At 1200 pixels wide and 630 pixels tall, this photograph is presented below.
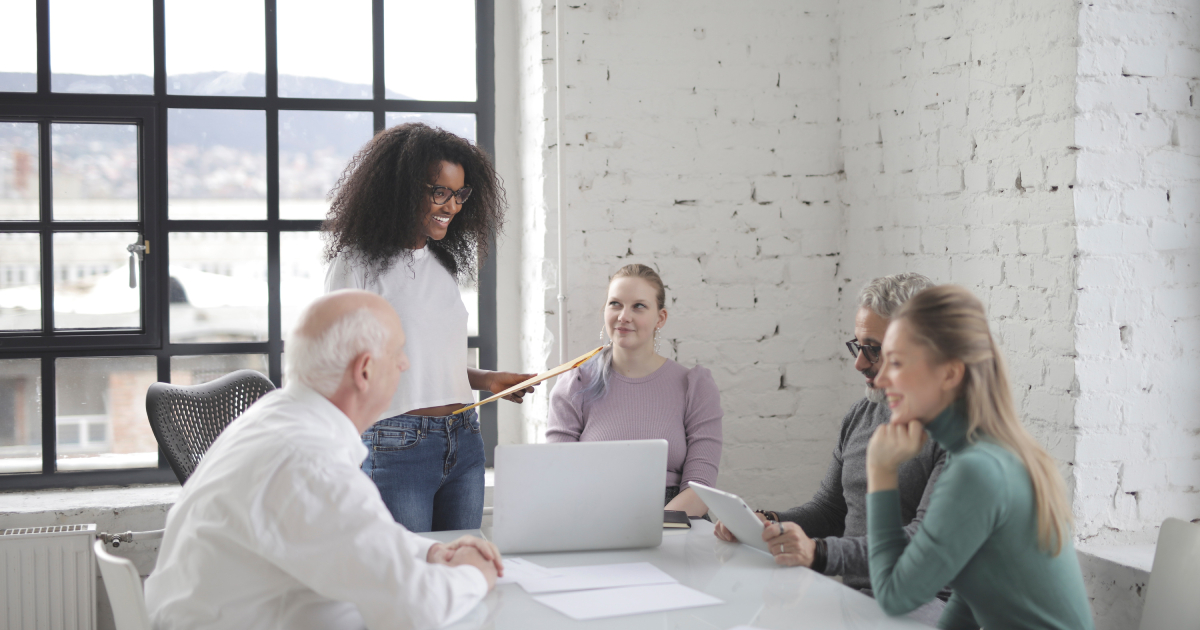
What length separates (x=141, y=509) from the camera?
2992mm

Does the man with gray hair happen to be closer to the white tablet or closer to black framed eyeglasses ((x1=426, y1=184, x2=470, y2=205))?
the white tablet

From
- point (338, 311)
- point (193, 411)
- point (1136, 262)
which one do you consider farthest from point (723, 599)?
point (193, 411)

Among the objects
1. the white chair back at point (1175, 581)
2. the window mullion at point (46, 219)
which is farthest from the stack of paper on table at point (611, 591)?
the window mullion at point (46, 219)

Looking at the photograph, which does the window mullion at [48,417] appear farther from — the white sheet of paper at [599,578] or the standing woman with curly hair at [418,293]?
the white sheet of paper at [599,578]

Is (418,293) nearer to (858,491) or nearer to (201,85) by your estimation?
(858,491)

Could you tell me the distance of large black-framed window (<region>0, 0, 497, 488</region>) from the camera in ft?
10.5

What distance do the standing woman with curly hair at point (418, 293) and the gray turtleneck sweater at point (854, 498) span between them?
0.83 meters

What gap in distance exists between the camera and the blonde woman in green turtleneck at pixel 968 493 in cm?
146

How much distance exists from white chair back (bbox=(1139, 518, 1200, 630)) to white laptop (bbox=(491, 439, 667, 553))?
3.01ft

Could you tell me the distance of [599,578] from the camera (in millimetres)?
1759

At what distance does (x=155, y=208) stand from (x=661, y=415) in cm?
191

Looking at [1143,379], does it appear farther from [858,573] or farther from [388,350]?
[388,350]

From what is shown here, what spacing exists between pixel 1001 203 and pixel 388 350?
1.76 m

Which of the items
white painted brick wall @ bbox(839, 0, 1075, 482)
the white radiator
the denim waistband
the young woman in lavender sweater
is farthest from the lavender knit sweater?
the white radiator
